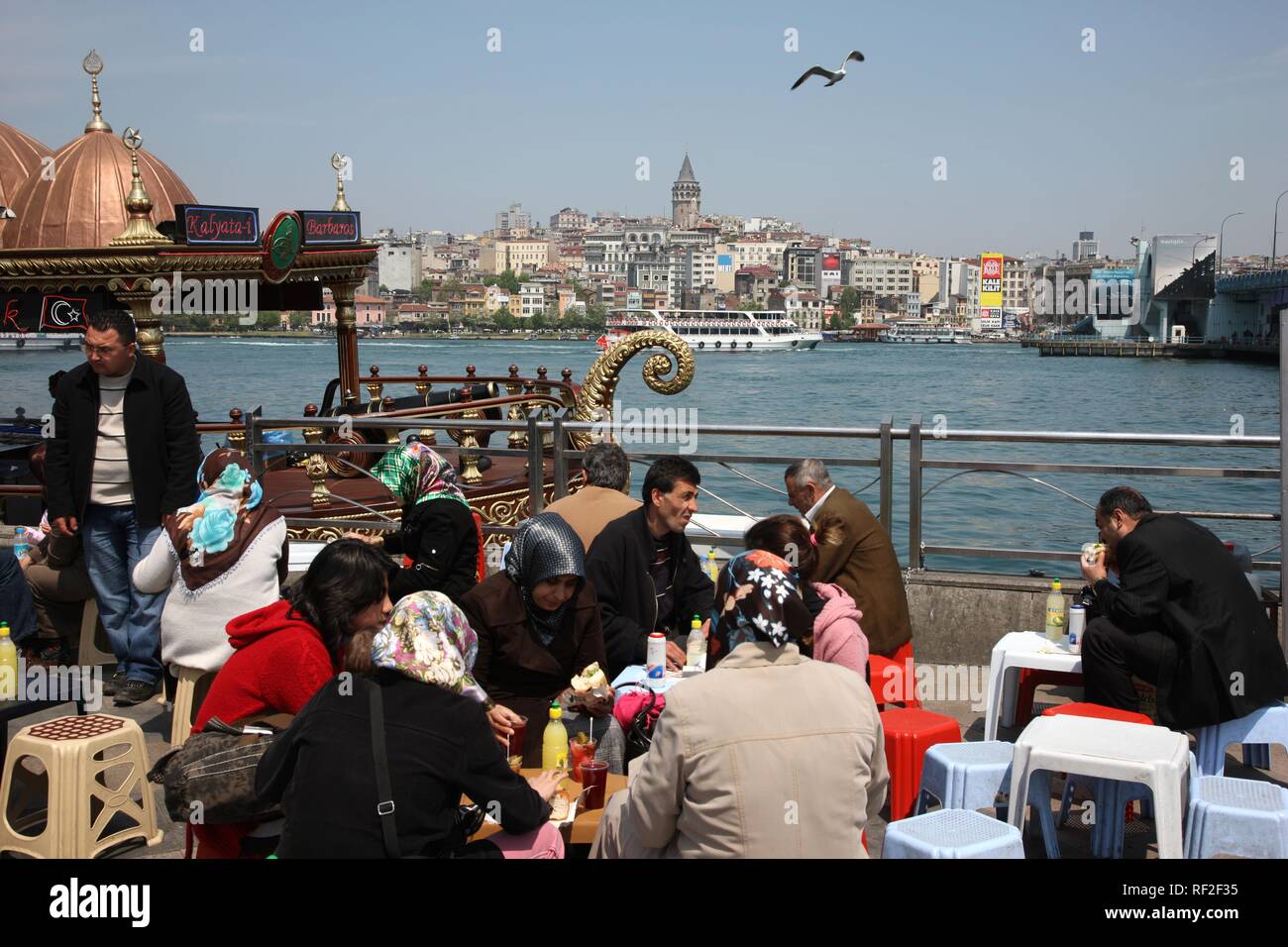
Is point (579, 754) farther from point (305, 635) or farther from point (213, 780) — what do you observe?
point (213, 780)

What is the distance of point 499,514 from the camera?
916 centimetres

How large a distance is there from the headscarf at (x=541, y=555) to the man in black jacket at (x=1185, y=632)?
7.05ft

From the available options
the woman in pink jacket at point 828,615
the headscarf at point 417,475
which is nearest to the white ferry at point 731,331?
the headscarf at point 417,475

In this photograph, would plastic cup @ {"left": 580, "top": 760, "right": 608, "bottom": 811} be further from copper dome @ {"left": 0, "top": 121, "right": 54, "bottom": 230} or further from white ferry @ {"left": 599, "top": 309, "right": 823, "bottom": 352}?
white ferry @ {"left": 599, "top": 309, "right": 823, "bottom": 352}

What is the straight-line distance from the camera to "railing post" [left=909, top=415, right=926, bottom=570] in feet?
21.4

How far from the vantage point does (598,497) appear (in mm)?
5742

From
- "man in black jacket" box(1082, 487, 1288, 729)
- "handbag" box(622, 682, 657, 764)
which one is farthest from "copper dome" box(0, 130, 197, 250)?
"man in black jacket" box(1082, 487, 1288, 729)

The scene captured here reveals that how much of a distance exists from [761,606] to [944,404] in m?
58.2

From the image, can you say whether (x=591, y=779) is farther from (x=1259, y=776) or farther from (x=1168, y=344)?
(x=1168, y=344)

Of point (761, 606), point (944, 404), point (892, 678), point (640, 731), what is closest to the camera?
point (761, 606)

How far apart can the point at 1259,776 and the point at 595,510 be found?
3.08 meters

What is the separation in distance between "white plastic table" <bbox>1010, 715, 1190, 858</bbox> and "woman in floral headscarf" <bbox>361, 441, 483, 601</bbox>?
7.52 feet

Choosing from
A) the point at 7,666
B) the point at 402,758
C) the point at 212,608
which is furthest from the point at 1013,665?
the point at 7,666

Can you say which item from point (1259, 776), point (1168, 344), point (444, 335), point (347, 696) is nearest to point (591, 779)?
point (347, 696)
